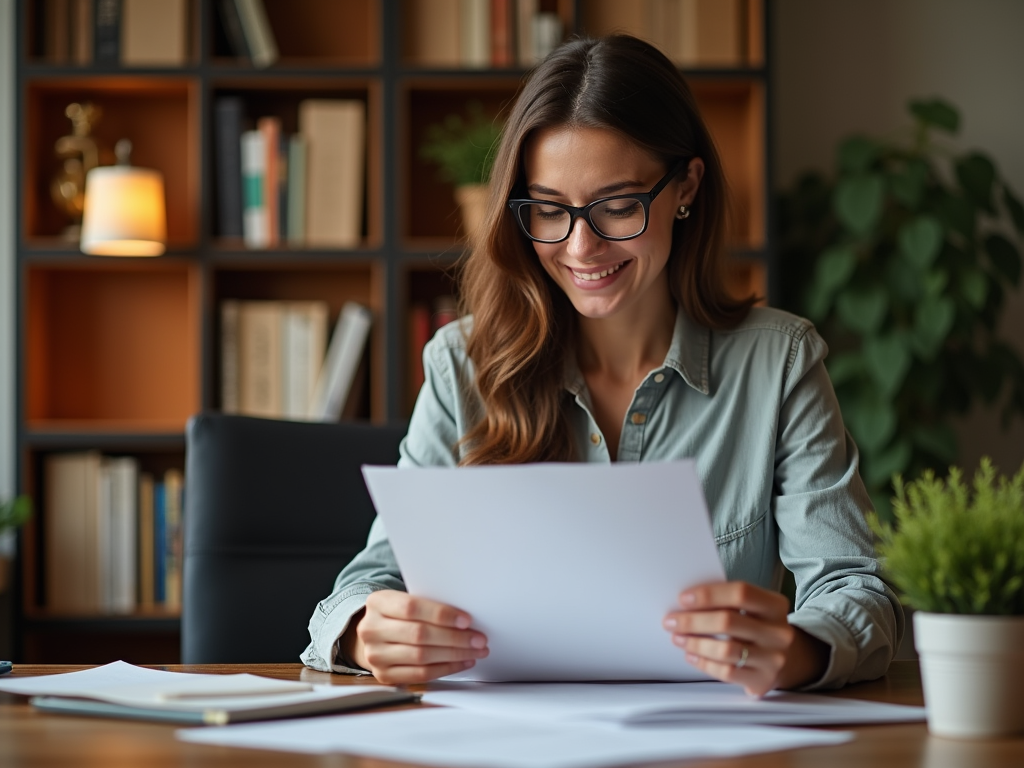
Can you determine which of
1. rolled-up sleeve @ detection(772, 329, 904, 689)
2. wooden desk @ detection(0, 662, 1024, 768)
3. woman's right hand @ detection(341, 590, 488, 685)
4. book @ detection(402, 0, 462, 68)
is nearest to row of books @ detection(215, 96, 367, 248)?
book @ detection(402, 0, 462, 68)

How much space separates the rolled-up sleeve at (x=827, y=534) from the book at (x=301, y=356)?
5.23 ft

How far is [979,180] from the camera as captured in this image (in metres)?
2.72

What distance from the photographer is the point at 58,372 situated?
2.92 metres

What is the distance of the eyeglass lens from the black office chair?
0.36m

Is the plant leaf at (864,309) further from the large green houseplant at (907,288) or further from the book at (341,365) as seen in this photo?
the book at (341,365)

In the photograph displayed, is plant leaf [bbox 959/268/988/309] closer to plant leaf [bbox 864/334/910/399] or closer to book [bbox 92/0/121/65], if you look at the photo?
plant leaf [bbox 864/334/910/399]

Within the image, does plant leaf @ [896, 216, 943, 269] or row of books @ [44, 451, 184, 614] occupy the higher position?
plant leaf @ [896, 216, 943, 269]

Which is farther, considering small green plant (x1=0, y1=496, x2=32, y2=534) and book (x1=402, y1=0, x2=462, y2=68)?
book (x1=402, y1=0, x2=462, y2=68)

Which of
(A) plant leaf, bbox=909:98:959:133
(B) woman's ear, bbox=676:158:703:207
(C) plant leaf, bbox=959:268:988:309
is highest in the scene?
(A) plant leaf, bbox=909:98:959:133

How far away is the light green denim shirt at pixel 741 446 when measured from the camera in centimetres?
122

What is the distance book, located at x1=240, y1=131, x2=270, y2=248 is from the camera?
2.75 m

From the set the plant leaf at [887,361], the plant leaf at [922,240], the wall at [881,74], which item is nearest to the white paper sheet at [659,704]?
the plant leaf at [887,361]

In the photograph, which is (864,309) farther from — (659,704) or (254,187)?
(659,704)

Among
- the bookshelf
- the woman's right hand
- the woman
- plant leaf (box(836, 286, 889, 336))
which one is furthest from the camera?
the bookshelf
